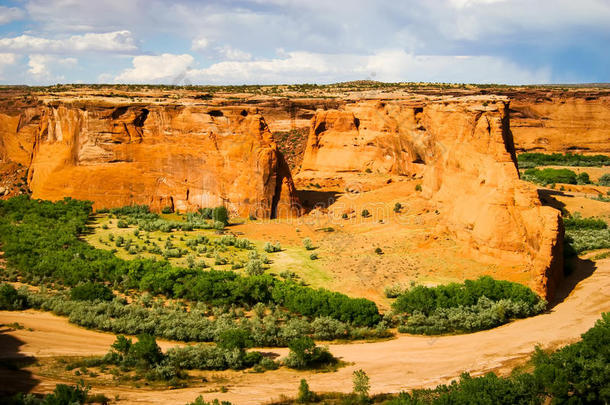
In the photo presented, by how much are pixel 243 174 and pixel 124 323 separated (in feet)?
49.0

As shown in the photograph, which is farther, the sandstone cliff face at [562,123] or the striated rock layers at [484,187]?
the sandstone cliff face at [562,123]

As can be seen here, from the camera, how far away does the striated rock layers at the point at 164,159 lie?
31875 mm

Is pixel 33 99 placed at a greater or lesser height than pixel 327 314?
greater

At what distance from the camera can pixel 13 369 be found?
14.4 meters

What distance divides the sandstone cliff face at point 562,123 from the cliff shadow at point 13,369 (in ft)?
183

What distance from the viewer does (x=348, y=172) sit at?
146 ft

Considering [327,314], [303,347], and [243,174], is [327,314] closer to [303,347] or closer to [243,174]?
[303,347]

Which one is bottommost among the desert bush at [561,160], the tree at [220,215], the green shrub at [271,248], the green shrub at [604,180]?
the green shrub at [271,248]

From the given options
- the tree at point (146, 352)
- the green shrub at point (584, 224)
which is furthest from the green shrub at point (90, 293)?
the green shrub at point (584, 224)

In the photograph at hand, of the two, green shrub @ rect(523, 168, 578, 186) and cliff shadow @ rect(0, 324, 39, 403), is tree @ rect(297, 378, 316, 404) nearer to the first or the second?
cliff shadow @ rect(0, 324, 39, 403)

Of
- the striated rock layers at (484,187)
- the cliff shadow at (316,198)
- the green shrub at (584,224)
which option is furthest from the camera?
the cliff shadow at (316,198)

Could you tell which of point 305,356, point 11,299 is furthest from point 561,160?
point 11,299

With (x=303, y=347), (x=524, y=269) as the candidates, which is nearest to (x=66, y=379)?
(x=303, y=347)

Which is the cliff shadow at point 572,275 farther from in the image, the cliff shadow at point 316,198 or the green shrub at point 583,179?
the green shrub at point 583,179
